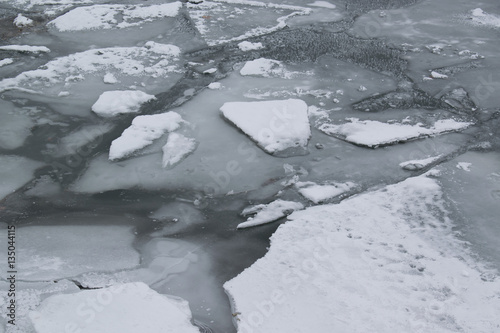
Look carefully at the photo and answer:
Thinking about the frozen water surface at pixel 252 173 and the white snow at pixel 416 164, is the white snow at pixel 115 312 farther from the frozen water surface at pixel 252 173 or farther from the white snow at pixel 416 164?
the white snow at pixel 416 164

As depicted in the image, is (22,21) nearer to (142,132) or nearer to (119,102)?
(119,102)

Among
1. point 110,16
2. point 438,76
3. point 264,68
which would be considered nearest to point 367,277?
point 264,68

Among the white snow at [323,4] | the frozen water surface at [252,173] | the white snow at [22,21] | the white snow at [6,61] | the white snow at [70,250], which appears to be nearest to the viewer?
the frozen water surface at [252,173]

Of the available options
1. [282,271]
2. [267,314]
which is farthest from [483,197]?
[267,314]

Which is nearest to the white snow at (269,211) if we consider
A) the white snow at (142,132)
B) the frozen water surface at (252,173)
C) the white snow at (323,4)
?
the frozen water surface at (252,173)

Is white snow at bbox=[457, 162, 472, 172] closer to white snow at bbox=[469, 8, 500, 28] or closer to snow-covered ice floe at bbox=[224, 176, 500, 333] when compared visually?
snow-covered ice floe at bbox=[224, 176, 500, 333]

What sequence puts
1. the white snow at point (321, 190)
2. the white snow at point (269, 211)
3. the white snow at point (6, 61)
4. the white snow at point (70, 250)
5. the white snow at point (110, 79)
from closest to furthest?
the white snow at point (70, 250) < the white snow at point (269, 211) < the white snow at point (321, 190) < the white snow at point (110, 79) < the white snow at point (6, 61)

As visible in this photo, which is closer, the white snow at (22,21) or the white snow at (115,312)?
Result: the white snow at (115,312)
